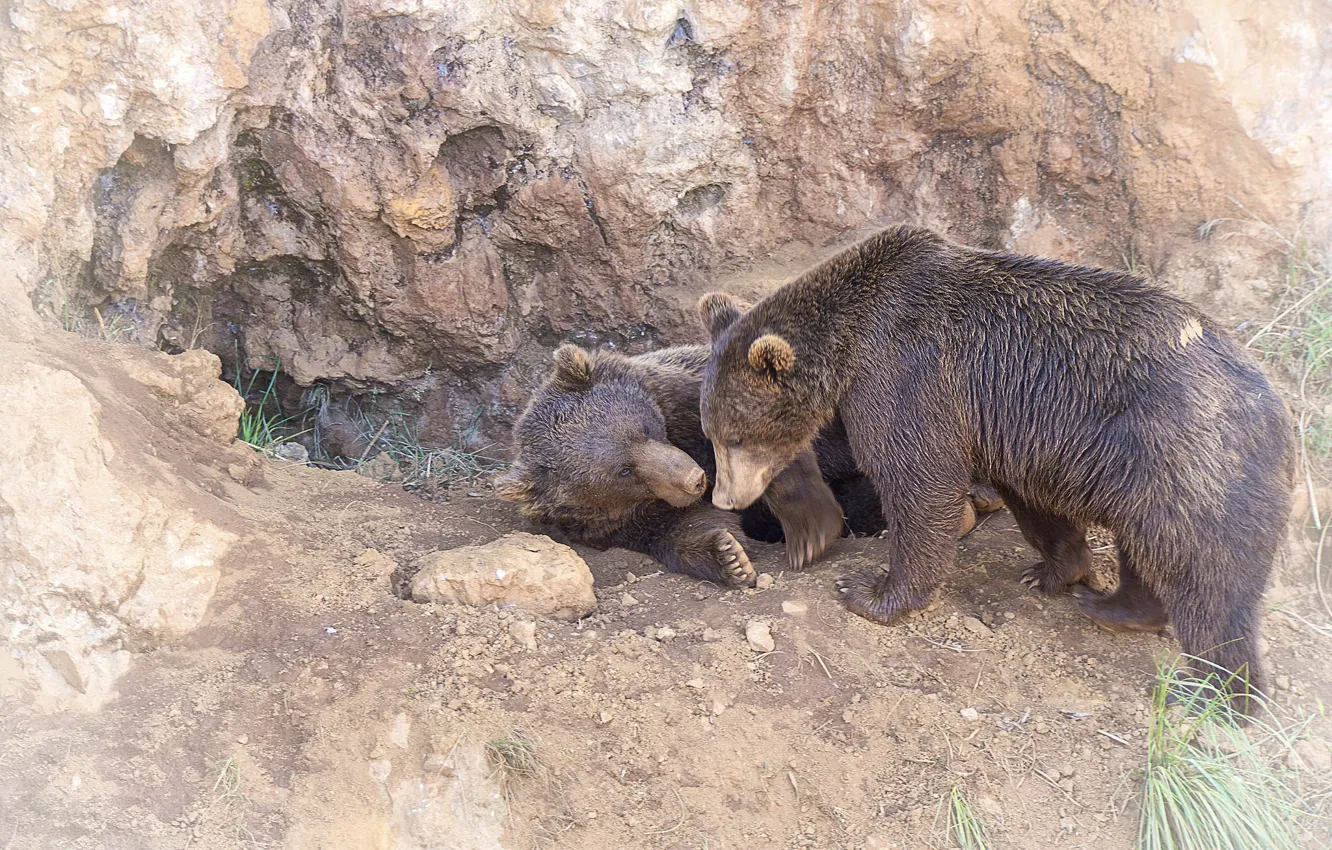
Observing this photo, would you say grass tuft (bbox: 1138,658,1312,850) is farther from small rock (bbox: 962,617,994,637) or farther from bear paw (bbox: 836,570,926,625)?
bear paw (bbox: 836,570,926,625)

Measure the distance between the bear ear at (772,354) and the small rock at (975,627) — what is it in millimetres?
1334

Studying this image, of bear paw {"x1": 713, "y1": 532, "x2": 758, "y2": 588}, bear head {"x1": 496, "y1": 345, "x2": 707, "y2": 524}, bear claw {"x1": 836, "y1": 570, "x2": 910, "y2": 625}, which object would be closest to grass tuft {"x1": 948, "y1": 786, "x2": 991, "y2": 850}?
bear claw {"x1": 836, "y1": 570, "x2": 910, "y2": 625}

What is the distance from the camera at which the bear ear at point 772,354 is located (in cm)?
447

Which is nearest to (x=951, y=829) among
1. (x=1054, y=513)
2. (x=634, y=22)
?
(x=1054, y=513)

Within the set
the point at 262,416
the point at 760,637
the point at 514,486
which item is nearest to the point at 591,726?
the point at 760,637

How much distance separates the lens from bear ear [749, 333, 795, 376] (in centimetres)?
447

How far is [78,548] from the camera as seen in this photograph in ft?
12.4

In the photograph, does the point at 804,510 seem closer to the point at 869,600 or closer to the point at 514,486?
the point at 869,600

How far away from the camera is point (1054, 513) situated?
14.4 feet

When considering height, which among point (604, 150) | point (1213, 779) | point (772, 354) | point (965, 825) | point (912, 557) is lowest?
point (965, 825)

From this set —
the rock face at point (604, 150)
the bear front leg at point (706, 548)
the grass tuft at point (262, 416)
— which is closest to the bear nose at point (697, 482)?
the bear front leg at point (706, 548)

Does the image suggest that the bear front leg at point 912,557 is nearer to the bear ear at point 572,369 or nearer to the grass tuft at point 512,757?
the grass tuft at point 512,757

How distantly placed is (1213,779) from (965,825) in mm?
842

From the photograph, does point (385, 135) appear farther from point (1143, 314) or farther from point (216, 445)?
point (1143, 314)
